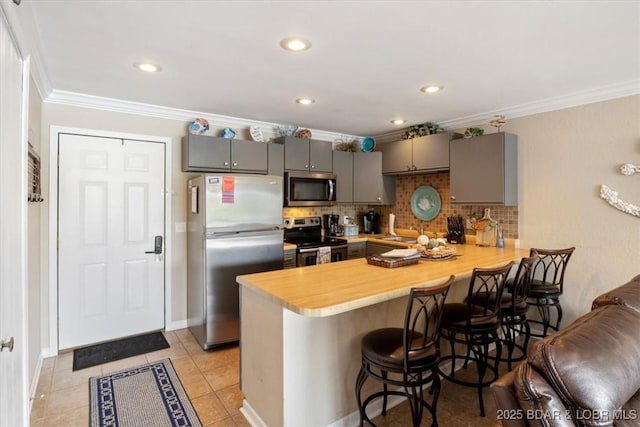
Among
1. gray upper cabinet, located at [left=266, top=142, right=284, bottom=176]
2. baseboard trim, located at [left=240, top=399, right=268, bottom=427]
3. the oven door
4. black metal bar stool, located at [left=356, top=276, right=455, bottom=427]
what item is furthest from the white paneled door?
black metal bar stool, located at [left=356, top=276, right=455, bottom=427]

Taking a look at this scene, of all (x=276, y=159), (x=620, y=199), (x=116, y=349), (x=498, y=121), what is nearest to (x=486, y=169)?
(x=498, y=121)

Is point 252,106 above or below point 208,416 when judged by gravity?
above

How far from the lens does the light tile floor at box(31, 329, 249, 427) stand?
2.21 meters

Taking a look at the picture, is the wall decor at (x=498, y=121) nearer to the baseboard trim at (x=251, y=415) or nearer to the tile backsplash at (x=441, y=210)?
the tile backsplash at (x=441, y=210)

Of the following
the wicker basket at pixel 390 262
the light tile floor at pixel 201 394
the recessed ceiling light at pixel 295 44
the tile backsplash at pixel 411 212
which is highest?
the recessed ceiling light at pixel 295 44

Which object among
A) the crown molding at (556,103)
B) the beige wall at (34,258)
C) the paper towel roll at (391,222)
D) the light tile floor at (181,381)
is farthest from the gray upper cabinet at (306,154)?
the beige wall at (34,258)

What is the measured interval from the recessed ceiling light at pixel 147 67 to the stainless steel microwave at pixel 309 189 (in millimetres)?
1878

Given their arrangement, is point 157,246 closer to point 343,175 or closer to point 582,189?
point 343,175

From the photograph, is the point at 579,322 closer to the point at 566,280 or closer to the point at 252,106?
the point at 566,280

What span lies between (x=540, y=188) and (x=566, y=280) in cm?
94

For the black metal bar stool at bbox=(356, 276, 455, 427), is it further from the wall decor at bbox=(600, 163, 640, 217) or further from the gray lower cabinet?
the gray lower cabinet

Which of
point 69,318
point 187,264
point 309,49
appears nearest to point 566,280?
point 309,49

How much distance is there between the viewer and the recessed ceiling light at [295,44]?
206cm

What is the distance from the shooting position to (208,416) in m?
2.21
